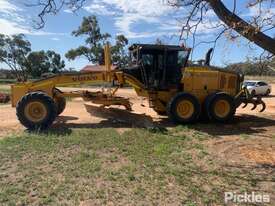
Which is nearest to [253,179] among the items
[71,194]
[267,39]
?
[267,39]

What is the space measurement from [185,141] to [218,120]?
3739 mm

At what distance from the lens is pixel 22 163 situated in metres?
8.98

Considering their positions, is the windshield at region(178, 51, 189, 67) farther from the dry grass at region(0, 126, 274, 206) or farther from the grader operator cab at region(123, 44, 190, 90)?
the dry grass at region(0, 126, 274, 206)

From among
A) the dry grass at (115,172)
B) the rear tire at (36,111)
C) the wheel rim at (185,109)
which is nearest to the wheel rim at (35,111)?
the rear tire at (36,111)

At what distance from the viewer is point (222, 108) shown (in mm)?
15219

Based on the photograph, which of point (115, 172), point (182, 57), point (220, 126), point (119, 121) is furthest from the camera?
point (182, 57)

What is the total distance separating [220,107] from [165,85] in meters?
2.05

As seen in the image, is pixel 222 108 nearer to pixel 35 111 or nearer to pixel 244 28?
pixel 35 111

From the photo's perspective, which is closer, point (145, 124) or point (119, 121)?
point (145, 124)

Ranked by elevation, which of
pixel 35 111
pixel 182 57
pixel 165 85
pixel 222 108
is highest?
pixel 182 57

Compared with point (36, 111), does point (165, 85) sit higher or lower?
higher

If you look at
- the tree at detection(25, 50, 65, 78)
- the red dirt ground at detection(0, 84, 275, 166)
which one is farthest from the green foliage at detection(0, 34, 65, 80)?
the red dirt ground at detection(0, 84, 275, 166)

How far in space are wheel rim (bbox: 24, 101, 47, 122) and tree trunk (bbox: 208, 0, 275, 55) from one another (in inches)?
257

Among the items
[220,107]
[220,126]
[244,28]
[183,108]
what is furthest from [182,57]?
[244,28]
